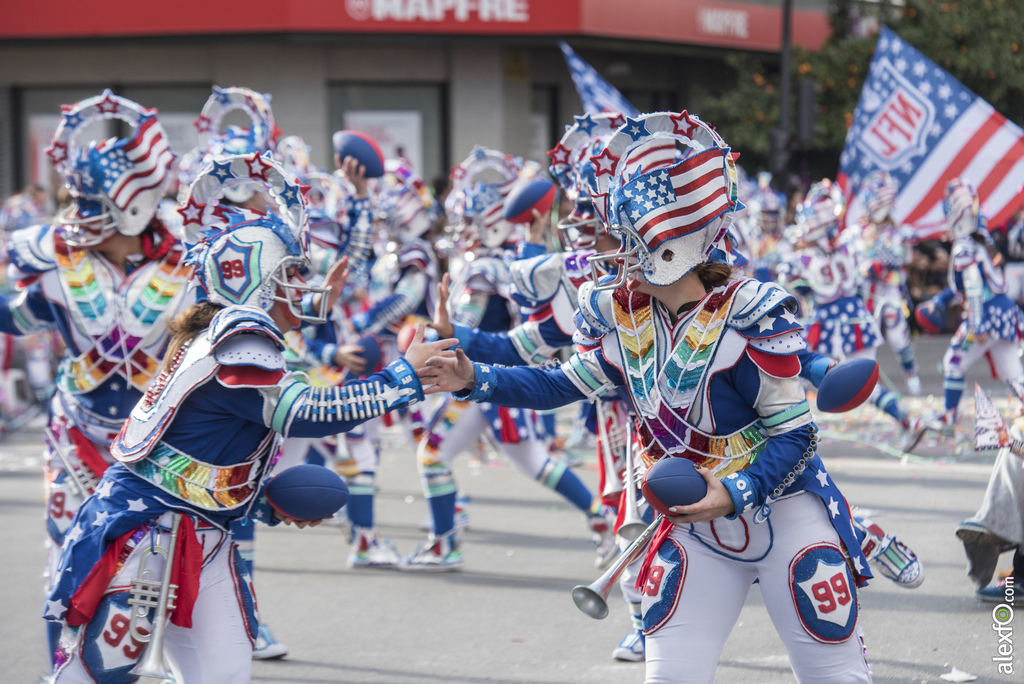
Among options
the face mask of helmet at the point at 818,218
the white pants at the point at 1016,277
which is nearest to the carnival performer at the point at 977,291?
the face mask of helmet at the point at 818,218

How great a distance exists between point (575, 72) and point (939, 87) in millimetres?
3453

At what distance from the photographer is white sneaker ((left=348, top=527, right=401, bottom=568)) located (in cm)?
667

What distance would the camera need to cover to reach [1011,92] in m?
14.9

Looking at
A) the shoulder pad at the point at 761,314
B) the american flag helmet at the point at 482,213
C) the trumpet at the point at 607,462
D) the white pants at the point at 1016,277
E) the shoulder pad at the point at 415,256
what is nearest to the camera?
the shoulder pad at the point at 761,314

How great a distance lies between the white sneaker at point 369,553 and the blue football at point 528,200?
2025 millimetres

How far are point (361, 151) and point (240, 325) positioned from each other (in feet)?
11.2

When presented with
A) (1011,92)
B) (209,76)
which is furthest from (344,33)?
(1011,92)

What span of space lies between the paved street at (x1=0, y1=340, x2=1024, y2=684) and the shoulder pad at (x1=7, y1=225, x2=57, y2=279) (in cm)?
165

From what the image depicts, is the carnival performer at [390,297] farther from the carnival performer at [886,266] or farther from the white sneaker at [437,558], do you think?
the carnival performer at [886,266]

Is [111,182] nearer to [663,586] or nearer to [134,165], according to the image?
[134,165]

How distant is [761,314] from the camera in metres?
2.99

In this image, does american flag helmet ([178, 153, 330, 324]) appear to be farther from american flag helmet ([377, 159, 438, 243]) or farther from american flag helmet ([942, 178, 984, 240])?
american flag helmet ([942, 178, 984, 240])

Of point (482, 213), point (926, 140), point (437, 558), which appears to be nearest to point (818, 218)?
point (926, 140)

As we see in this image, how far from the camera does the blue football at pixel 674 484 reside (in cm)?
287
